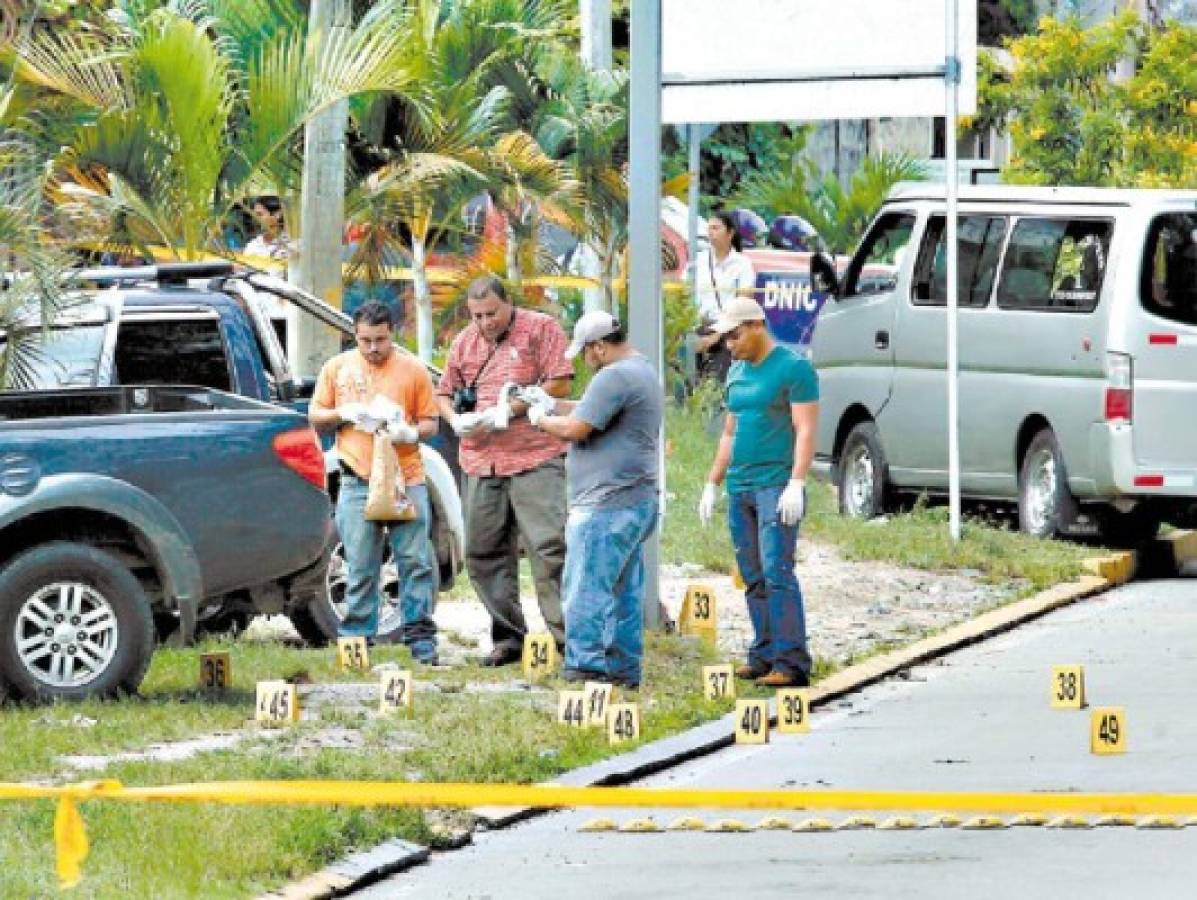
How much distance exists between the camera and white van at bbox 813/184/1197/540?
22500 mm

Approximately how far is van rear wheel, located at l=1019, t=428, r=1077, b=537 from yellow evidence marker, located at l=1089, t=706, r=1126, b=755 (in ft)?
28.9

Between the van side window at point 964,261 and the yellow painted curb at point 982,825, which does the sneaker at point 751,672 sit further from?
the van side window at point 964,261

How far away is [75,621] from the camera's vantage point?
1473 cm

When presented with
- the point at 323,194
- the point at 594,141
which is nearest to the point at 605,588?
the point at 323,194

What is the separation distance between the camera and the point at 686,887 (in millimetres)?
11211

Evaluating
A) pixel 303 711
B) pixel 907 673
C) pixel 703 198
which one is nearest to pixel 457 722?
pixel 303 711

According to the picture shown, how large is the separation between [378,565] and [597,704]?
2384 millimetres

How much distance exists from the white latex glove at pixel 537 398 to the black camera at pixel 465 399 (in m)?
0.51

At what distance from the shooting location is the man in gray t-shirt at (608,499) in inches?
618

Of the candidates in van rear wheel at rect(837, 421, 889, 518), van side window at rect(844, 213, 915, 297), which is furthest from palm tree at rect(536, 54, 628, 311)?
van rear wheel at rect(837, 421, 889, 518)

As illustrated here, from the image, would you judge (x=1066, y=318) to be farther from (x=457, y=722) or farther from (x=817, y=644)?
(x=457, y=722)

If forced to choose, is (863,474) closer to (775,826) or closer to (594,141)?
(594,141)

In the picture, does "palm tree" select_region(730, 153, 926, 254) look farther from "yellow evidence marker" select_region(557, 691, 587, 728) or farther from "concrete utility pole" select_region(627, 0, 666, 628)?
"yellow evidence marker" select_region(557, 691, 587, 728)

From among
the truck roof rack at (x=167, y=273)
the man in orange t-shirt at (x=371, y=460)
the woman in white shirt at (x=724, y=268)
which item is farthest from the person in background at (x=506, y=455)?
the woman in white shirt at (x=724, y=268)
